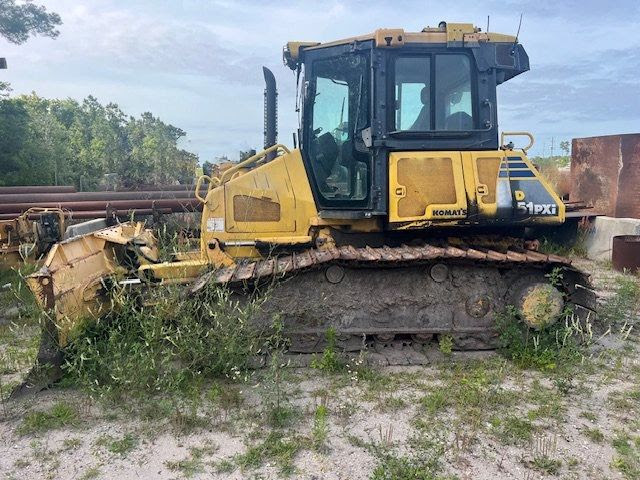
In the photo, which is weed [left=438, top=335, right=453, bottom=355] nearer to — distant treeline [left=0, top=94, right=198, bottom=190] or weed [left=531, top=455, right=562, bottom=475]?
weed [left=531, top=455, right=562, bottom=475]

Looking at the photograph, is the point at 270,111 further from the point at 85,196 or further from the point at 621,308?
the point at 85,196

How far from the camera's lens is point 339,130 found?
17.3 feet

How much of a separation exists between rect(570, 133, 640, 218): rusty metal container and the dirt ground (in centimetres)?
806

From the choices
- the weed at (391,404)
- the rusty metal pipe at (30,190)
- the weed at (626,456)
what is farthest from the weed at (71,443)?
the rusty metal pipe at (30,190)

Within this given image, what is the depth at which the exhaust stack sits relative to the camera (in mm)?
5797

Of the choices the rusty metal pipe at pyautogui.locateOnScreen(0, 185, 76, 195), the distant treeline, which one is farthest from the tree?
the rusty metal pipe at pyautogui.locateOnScreen(0, 185, 76, 195)

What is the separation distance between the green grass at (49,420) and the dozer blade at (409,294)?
155 cm

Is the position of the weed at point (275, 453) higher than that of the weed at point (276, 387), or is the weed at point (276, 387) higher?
the weed at point (276, 387)

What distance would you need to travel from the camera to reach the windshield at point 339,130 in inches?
203

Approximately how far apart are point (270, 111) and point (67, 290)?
2952 millimetres

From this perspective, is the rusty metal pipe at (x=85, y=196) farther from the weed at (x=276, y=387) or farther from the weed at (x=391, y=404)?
the weed at (x=391, y=404)

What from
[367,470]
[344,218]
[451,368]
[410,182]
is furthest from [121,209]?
[367,470]

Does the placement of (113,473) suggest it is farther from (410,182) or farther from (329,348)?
(410,182)

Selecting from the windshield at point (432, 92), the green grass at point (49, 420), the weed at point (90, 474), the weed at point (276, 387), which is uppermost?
the windshield at point (432, 92)
